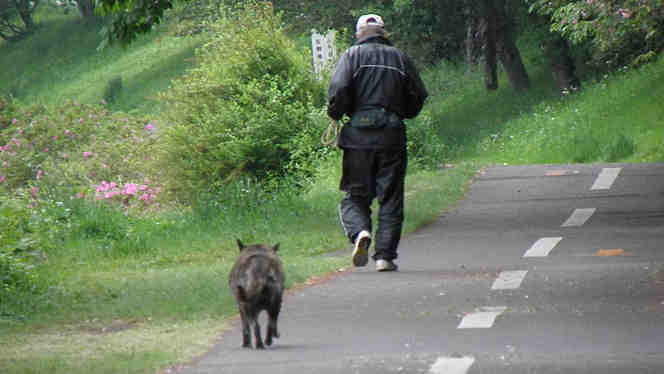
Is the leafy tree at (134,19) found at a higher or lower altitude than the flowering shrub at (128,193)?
higher

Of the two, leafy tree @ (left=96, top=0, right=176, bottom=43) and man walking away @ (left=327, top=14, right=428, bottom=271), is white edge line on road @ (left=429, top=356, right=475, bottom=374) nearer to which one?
man walking away @ (left=327, top=14, right=428, bottom=271)

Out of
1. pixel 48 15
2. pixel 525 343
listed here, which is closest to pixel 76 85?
pixel 48 15

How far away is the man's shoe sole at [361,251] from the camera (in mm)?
9352

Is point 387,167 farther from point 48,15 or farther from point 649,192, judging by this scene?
point 48,15

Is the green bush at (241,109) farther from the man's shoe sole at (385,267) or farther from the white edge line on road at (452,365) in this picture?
the white edge line on road at (452,365)

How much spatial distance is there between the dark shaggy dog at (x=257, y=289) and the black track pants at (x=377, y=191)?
2.80 metres

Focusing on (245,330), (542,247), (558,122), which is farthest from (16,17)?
(245,330)

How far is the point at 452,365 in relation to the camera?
597 centimetres

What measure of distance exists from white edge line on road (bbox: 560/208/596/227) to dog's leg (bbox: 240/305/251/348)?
21.5 feet

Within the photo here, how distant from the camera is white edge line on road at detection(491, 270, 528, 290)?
27.9ft

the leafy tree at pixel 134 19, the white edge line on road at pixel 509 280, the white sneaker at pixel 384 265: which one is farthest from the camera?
the leafy tree at pixel 134 19

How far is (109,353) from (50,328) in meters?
1.61

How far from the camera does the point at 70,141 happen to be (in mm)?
30016

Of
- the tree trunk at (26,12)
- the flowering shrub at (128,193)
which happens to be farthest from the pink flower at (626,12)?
the tree trunk at (26,12)
